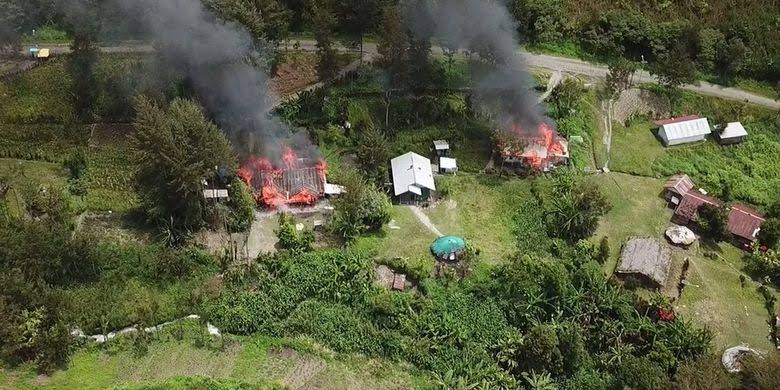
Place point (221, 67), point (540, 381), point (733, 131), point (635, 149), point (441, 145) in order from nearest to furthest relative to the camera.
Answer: point (540, 381)
point (221, 67)
point (441, 145)
point (635, 149)
point (733, 131)

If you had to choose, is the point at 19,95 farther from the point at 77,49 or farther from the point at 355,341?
the point at 355,341

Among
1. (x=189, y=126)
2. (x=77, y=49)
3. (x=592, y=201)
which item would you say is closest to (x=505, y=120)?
(x=592, y=201)

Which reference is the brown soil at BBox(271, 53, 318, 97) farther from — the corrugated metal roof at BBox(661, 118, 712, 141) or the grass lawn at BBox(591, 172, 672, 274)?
the corrugated metal roof at BBox(661, 118, 712, 141)

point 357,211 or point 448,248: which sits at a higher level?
point 357,211

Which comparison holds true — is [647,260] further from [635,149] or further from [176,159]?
[176,159]

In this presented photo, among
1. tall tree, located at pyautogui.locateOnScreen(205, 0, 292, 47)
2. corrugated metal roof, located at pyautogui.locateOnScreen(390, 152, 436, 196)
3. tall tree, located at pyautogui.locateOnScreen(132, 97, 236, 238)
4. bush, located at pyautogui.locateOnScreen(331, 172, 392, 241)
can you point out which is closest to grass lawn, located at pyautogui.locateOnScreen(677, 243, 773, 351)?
corrugated metal roof, located at pyautogui.locateOnScreen(390, 152, 436, 196)

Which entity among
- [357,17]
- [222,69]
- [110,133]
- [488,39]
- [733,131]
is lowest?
[733,131]

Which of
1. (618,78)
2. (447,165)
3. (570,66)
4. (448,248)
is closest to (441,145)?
(447,165)
